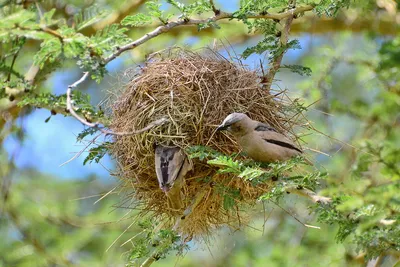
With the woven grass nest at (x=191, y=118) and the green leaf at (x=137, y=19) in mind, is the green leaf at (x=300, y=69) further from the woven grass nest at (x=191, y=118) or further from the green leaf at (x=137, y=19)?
the green leaf at (x=137, y=19)

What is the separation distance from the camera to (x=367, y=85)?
6672 mm

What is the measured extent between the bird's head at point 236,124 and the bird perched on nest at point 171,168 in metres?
0.34

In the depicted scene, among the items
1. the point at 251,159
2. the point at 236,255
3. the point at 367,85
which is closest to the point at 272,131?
the point at 251,159

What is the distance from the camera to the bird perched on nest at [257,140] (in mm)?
4117

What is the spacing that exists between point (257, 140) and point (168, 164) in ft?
1.92

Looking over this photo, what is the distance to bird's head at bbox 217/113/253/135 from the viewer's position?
4129 mm

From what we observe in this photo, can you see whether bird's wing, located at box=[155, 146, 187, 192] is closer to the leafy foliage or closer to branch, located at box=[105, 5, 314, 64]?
the leafy foliage

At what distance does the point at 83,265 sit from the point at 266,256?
2176mm

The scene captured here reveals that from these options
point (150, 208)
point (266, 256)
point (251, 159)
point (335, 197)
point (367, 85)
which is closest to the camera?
point (335, 197)

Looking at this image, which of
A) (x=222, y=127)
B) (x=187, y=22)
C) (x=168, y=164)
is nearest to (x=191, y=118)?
(x=222, y=127)

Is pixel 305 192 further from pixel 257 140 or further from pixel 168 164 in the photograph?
pixel 168 164

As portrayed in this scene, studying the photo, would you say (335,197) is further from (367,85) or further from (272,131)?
(367,85)

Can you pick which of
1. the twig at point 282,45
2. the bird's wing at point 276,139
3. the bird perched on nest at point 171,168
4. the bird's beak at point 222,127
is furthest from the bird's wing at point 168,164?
the twig at point 282,45

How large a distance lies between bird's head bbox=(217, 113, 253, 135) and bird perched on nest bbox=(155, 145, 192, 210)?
0.34 m
